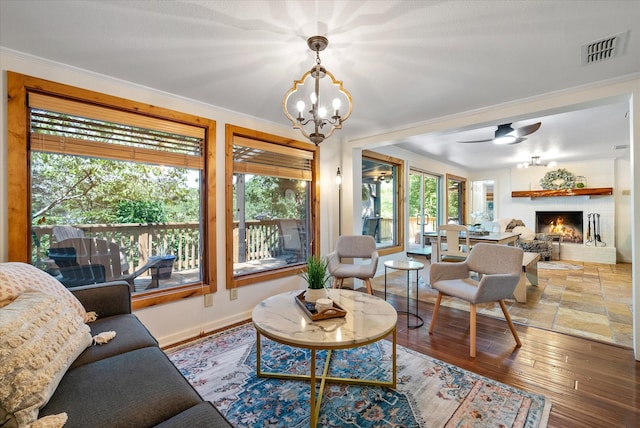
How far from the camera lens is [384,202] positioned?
18.4ft

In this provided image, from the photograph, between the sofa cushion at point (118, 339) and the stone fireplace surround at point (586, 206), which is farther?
the stone fireplace surround at point (586, 206)

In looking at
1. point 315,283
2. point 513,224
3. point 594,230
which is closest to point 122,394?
point 315,283

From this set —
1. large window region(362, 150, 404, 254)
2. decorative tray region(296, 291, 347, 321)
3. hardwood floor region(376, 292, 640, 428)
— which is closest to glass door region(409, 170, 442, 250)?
large window region(362, 150, 404, 254)

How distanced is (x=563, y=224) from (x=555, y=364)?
6848mm

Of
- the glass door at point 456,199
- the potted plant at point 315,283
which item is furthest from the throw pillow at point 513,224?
the potted plant at point 315,283

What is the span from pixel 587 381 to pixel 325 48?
2978 mm

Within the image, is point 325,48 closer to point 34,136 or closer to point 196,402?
point 196,402

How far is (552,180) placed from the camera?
283 inches

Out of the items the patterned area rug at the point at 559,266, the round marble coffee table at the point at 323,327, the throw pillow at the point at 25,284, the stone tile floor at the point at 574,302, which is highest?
the throw pillow at the point at 25,284

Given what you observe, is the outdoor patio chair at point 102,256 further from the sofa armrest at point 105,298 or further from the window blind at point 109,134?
the window blind at point 109,134

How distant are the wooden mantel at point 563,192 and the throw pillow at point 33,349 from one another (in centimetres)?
917

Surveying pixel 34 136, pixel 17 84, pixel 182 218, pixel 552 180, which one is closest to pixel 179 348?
pixel 182 218

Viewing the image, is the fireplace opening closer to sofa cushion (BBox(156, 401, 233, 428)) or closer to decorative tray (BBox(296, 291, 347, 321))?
decorative tray (BBox(296, 291, 347, 321))

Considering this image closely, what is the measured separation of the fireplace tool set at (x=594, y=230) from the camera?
652 centimetres
